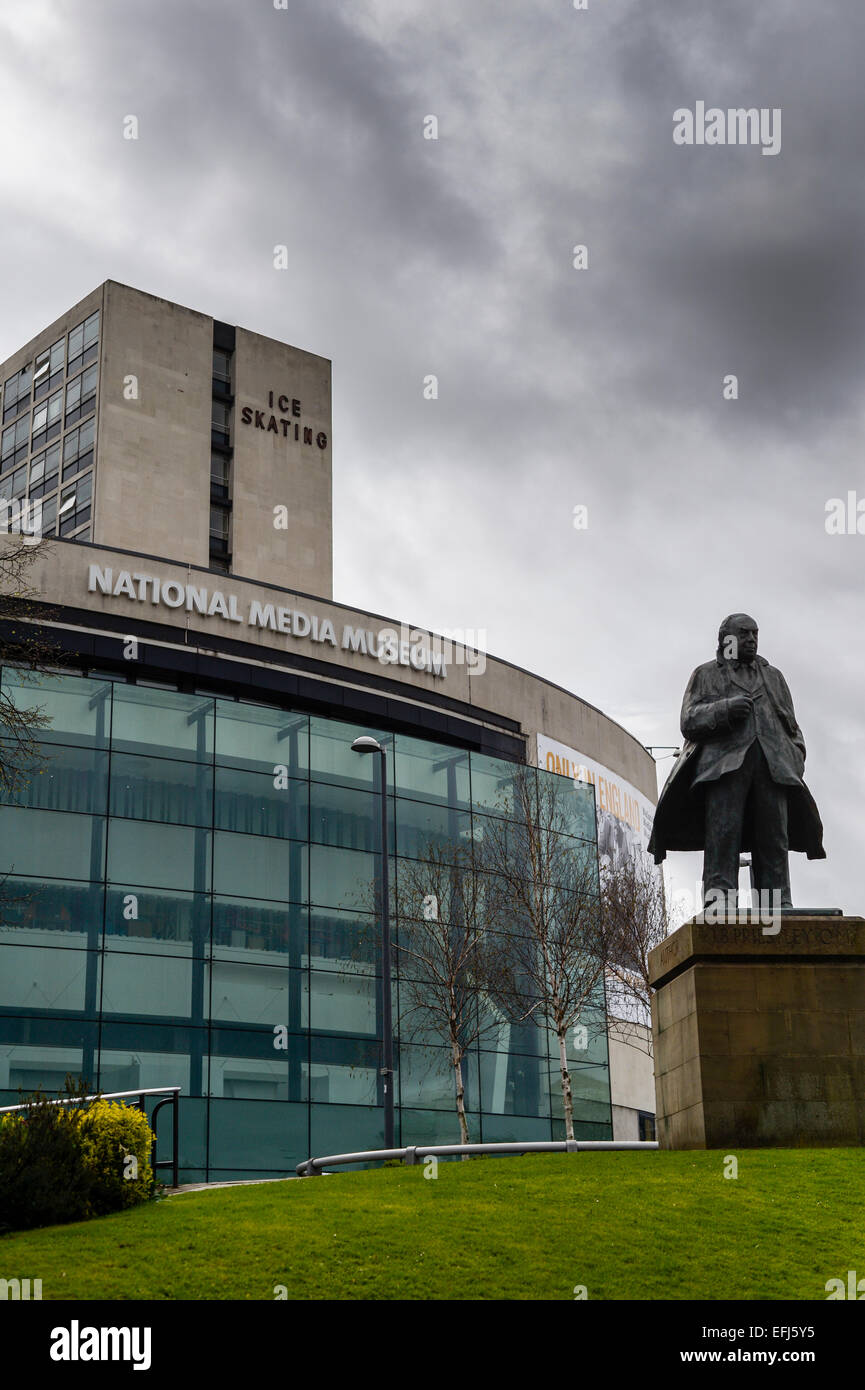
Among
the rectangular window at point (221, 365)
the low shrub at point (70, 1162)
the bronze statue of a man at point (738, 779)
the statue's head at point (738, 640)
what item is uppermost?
the rectangular window at point (221, 365)

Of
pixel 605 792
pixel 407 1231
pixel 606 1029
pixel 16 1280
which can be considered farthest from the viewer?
pixel 605 792

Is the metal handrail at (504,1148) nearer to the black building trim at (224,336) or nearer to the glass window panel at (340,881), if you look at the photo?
the glass window panel at (340,881)

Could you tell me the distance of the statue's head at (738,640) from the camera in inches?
665

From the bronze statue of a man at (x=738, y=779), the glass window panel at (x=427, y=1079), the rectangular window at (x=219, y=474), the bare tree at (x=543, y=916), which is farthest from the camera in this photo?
the rectangular window at (x=219, y=474)

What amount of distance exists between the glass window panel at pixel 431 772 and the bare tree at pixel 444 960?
9.55 feet

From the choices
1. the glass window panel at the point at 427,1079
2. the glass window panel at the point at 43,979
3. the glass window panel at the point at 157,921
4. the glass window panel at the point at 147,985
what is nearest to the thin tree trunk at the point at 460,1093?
the glass window panel at the point at 427,1079

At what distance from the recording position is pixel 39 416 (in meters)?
74.2

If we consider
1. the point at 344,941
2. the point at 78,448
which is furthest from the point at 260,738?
the point at 78,448

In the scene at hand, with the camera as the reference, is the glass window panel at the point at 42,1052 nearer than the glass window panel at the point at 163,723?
Yes

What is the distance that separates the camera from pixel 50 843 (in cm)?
3566
